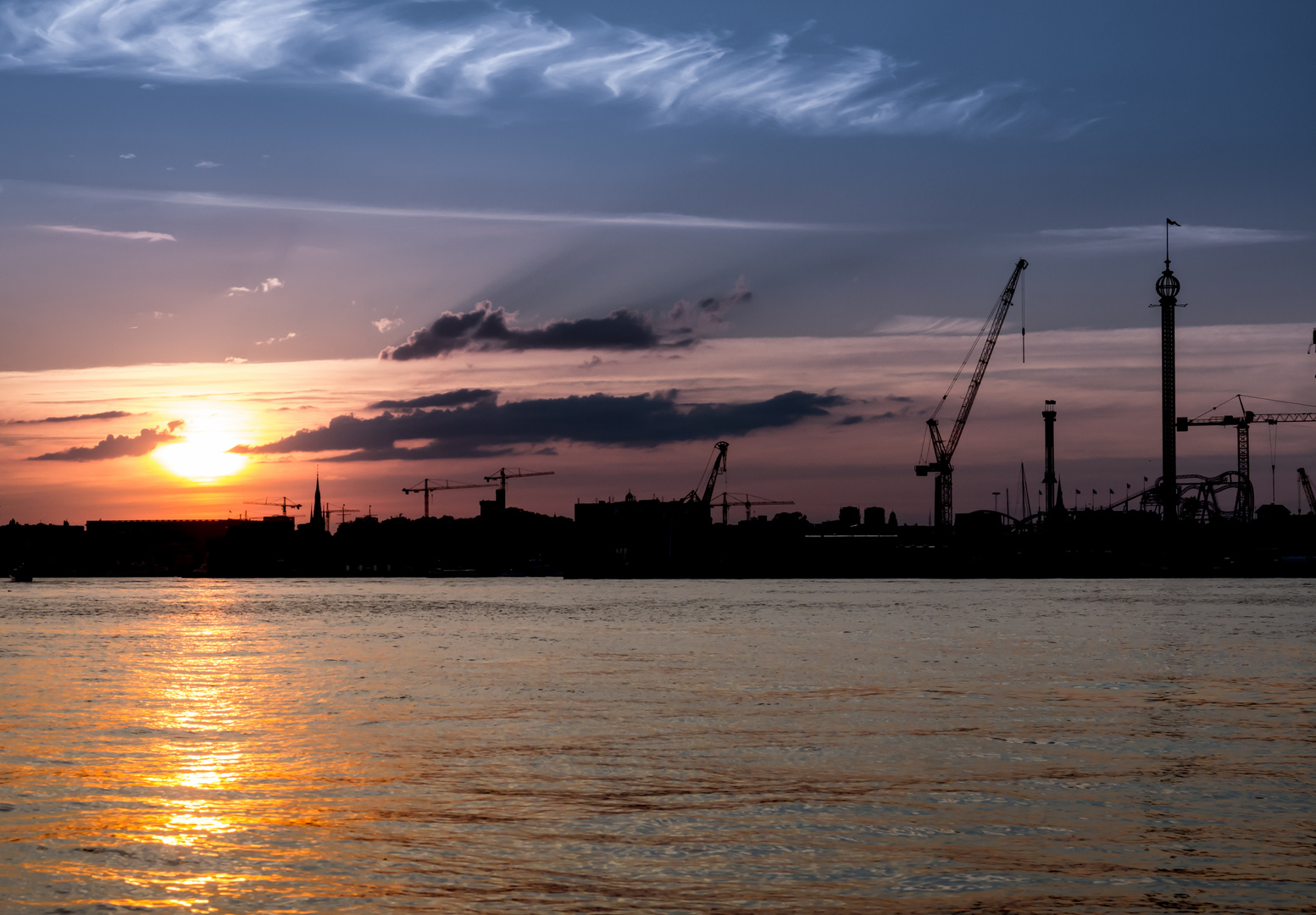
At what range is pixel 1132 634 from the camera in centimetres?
8081

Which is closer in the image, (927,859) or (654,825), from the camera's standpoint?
(927,859)

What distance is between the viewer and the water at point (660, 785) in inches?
701

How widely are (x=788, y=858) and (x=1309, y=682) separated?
1431 inches

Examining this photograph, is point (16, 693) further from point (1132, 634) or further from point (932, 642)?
point (1132, 634)

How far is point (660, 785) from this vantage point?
25391 millimetres

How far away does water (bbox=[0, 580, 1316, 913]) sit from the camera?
17.8m

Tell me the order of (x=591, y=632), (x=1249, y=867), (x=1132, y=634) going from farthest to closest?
(x=591, y=632) → (x=1132, y=634) → (x=1249, y=867)

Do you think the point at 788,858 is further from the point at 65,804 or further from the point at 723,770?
the point at 65,804

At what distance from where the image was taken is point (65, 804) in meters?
23.7

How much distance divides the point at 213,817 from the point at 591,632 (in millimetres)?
64761

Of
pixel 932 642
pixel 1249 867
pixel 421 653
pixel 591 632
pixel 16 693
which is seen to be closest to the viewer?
pixel 1249 867

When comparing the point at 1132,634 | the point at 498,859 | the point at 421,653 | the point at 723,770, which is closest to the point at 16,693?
the point at 421,653

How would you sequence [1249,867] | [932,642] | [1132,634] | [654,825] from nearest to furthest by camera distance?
1. [1249,867]
2. [654,825]
3. [932,642]
4. [1132,634]

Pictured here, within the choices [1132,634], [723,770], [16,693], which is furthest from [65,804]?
[1132,634]
